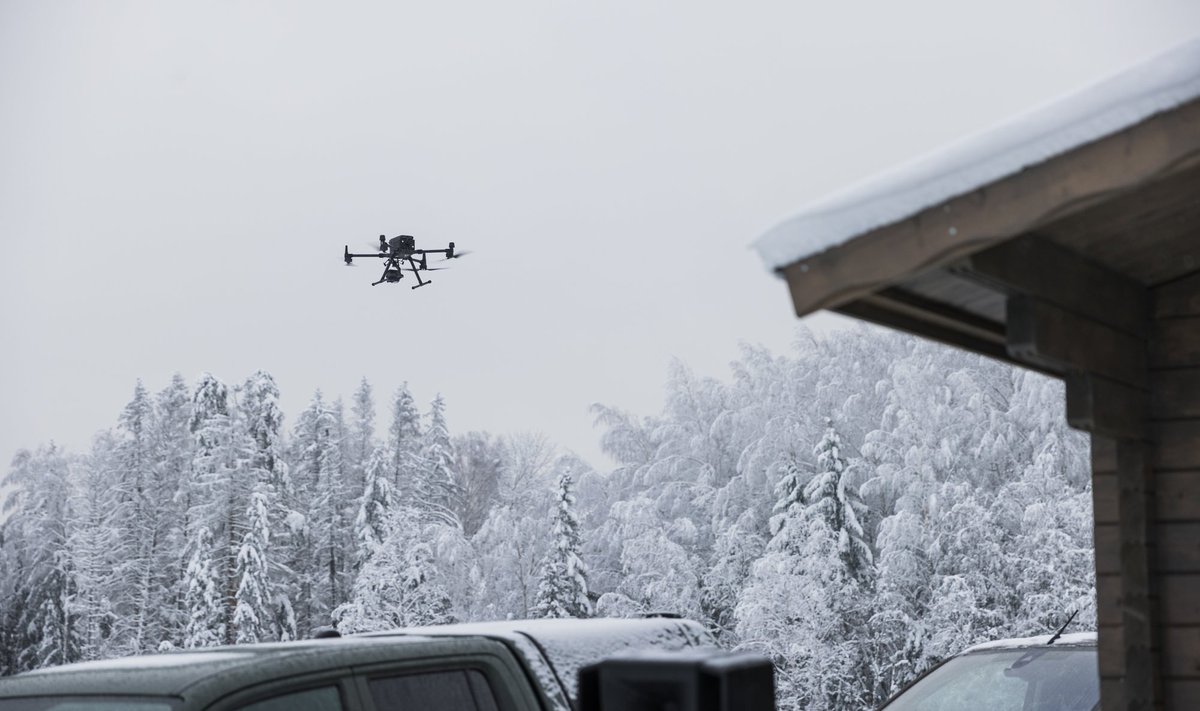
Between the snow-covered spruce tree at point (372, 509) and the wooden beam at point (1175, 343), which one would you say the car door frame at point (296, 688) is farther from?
the snow-covered spruce tree at point (372, 509)

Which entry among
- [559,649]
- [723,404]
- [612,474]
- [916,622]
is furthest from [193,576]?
[559,649]

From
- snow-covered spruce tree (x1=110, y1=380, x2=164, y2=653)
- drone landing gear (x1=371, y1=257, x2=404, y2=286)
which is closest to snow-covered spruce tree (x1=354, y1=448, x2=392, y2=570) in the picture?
snow-covered spruce tree (x1=110, y1=380, x2=164, y2=653)

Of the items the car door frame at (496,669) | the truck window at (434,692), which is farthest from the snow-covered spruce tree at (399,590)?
the truck window at (434,692)

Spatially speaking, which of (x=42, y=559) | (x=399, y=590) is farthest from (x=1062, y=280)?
(x=42, y=559)

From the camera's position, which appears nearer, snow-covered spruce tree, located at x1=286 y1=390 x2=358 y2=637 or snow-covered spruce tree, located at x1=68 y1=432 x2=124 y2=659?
snow-covered spruce tree, located at x1=68 y1=432 x2=124 y2=659

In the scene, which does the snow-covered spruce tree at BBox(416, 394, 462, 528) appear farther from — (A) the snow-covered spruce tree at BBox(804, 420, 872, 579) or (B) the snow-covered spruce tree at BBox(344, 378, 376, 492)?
(A) the snow-covered spruce tree at BBox(804, 420, 872, 579)
